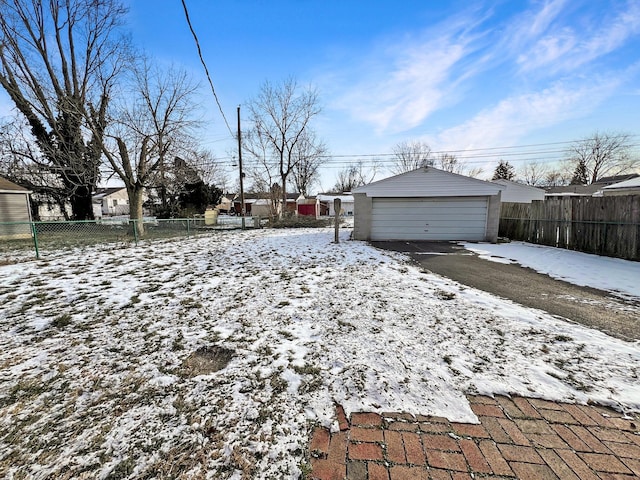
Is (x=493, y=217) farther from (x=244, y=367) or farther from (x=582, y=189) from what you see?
(x=582, y=189)

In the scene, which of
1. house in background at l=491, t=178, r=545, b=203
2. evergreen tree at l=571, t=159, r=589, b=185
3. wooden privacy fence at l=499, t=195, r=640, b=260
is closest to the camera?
wooden privacy fence at l=499, t=195, r=640, b=260

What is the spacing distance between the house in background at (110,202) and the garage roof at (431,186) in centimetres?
3930

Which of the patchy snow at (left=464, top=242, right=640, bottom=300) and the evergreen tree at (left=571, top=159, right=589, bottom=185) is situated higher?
the evergreen tree at (left=571, top=159, right=589, bottom=185)

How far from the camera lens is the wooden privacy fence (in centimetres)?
642

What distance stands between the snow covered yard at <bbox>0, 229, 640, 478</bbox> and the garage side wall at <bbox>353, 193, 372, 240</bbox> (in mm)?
5814


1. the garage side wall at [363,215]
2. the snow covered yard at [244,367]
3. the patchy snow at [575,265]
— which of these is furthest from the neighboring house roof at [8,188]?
the patchy snow at [575,265]

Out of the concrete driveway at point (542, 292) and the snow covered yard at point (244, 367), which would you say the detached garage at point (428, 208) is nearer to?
the concrete driveway at point (542, 292)

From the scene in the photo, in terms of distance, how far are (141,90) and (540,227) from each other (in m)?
18.3

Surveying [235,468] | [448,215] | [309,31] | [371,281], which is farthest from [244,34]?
[448,215]

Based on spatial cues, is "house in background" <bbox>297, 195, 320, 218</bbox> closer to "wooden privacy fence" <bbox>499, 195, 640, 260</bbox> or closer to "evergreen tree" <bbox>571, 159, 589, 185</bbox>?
"wooden privacy fence" <bbox>499, 195, 640, 260</bbox>

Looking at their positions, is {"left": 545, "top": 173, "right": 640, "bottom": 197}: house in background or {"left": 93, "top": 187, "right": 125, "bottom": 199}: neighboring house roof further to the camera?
{"left": 93, "top": 187, "right": 125, "bottom": 199}: neighboring house roof

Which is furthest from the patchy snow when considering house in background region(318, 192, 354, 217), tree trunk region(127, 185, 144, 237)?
house in background region(318, 192, 354, 217)

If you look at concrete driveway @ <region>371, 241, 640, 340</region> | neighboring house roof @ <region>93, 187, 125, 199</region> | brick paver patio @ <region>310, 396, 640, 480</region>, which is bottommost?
brick paver patio @ <region>310, 396, 640, 480</region>

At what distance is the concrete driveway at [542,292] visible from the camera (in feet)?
10.8
